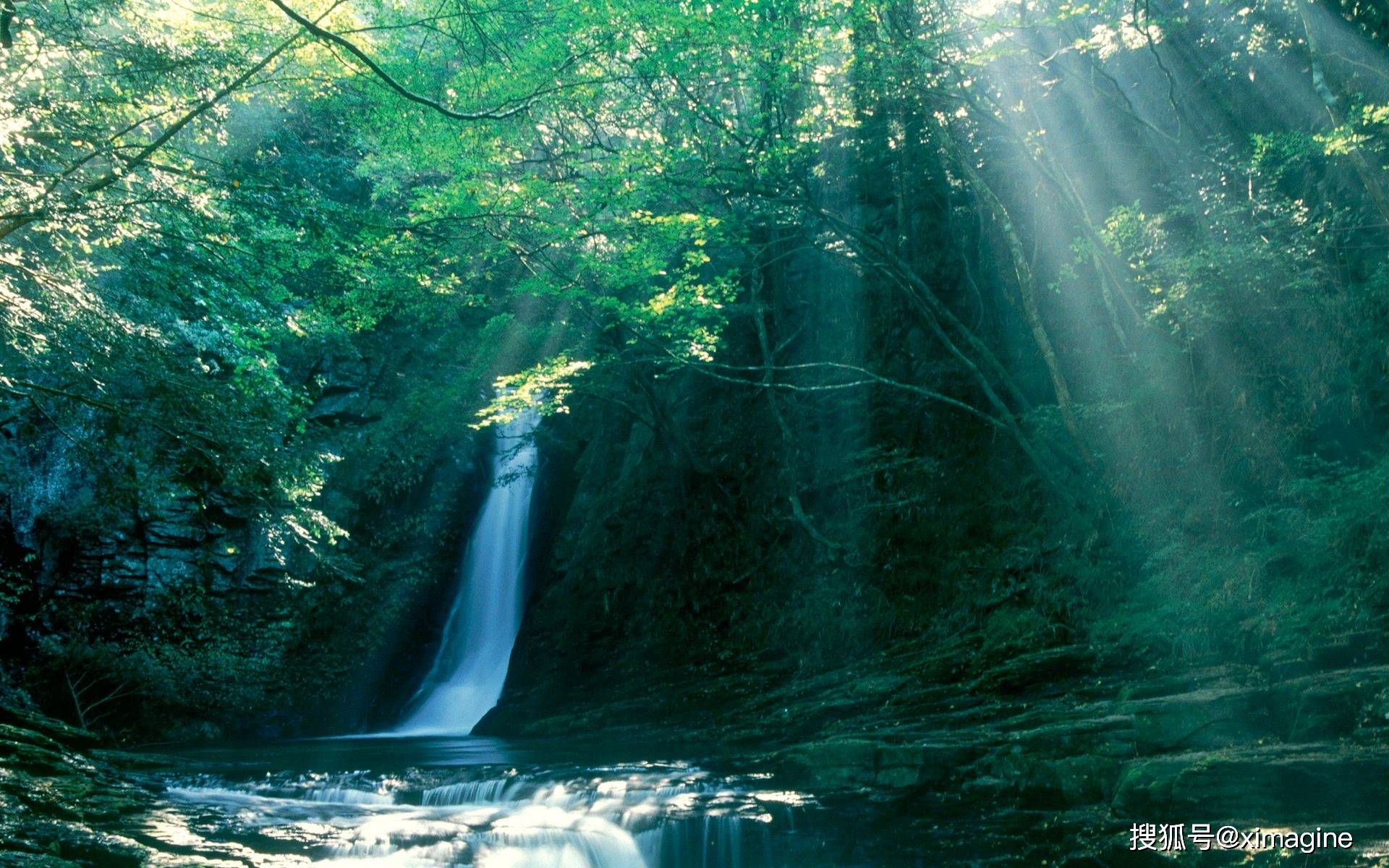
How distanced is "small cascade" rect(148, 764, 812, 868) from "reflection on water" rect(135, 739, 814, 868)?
1cm

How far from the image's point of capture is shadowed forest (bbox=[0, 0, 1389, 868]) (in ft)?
20.2

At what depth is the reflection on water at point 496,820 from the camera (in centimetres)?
668

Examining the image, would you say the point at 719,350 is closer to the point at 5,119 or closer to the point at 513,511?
the point at 513,511

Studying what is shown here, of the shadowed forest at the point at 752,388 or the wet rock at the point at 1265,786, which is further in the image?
the shadowed forest at the point at 752,388

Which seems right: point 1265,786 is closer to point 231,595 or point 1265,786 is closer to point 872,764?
point 872,764

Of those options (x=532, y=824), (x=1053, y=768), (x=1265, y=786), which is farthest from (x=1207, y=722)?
(x=532, y=824)

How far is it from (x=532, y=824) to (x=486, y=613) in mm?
11408

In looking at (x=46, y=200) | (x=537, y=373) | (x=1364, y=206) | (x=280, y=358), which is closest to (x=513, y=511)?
(x=280, y=358)

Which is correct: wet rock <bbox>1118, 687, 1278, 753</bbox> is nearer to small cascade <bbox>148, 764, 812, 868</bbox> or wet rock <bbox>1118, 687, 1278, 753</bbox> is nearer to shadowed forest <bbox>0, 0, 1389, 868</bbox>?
shadowed forest <bbox>0, 0, 1389, 868</bbox>

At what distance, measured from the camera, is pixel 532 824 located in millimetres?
7398

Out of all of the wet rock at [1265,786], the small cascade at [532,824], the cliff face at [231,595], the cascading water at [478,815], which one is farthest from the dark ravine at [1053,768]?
the cliff face at [231,595]

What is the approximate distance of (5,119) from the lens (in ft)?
16.9

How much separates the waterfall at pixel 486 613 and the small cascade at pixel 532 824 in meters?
7.03

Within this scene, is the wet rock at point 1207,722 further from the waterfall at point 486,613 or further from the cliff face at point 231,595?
the cliff face at point 231,595
